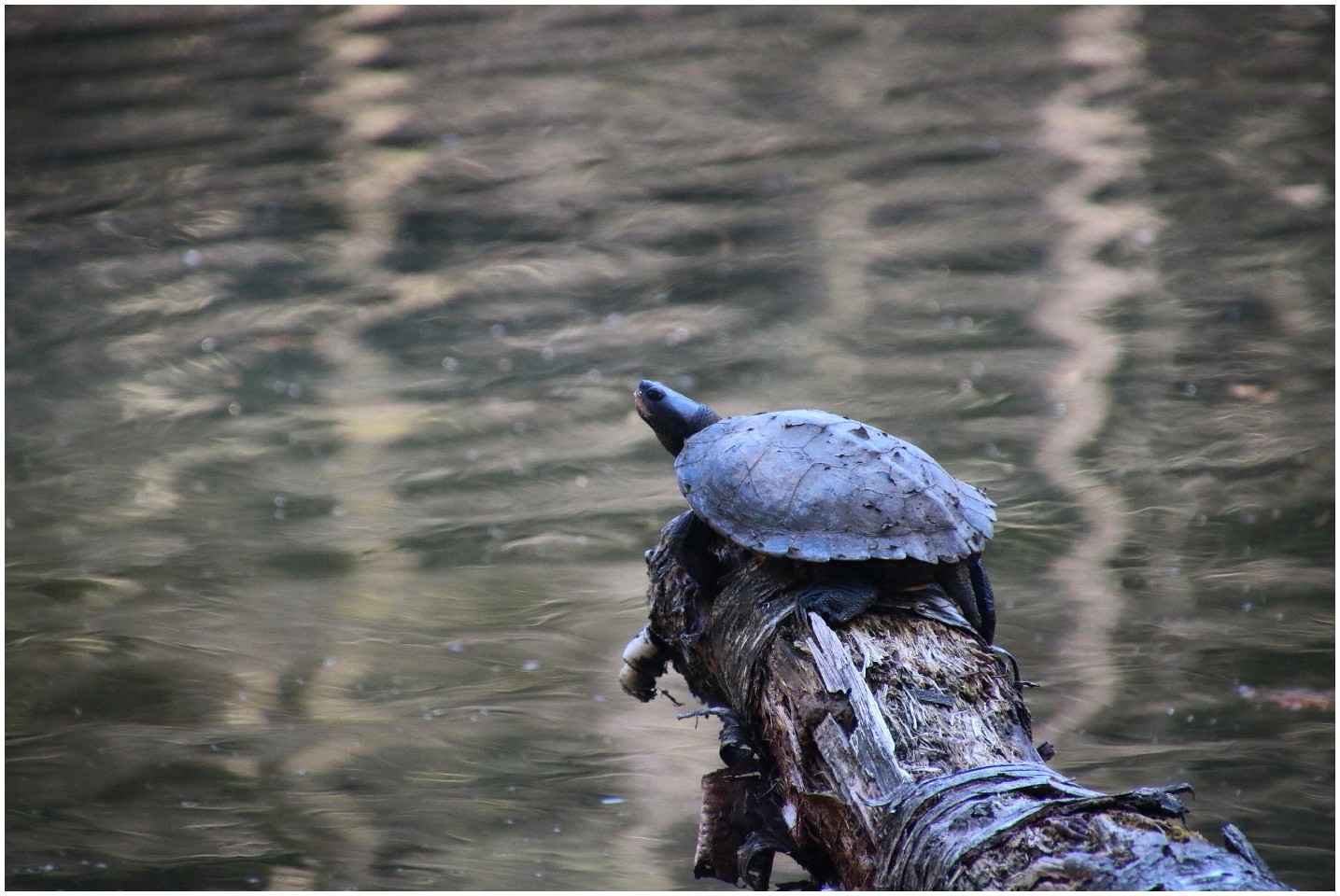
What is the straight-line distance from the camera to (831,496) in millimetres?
1964

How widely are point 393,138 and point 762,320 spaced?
3430 mm

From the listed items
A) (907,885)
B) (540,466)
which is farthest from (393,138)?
(907,885)

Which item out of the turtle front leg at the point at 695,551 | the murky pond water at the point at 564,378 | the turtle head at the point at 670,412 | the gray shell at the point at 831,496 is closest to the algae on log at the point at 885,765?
the turtle front leg at the point at 695,551

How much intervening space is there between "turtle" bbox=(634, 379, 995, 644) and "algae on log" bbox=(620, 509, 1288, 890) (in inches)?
1.6

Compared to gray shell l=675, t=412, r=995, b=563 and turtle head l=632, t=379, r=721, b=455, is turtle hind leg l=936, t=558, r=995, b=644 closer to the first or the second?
gray shell l=675, t=412, r=995, b=563

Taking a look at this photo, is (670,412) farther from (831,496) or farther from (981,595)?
(981,595)

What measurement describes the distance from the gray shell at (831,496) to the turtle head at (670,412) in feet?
1.23

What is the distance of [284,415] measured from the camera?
4879 mm

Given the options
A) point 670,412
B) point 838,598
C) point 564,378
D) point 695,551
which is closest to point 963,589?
point 838,598

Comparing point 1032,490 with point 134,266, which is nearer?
point 1032,490

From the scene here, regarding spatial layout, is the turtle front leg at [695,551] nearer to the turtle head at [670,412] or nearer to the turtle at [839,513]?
the turtle at [839,513]

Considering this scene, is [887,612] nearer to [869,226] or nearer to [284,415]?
[284,415]

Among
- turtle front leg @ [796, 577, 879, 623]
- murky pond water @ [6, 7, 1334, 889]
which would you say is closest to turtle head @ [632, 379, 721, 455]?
turtle front leg @ [796, 577, 879, 623]

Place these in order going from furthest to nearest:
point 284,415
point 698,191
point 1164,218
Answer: point 698,191 → point 1164,218 → point 284,415
